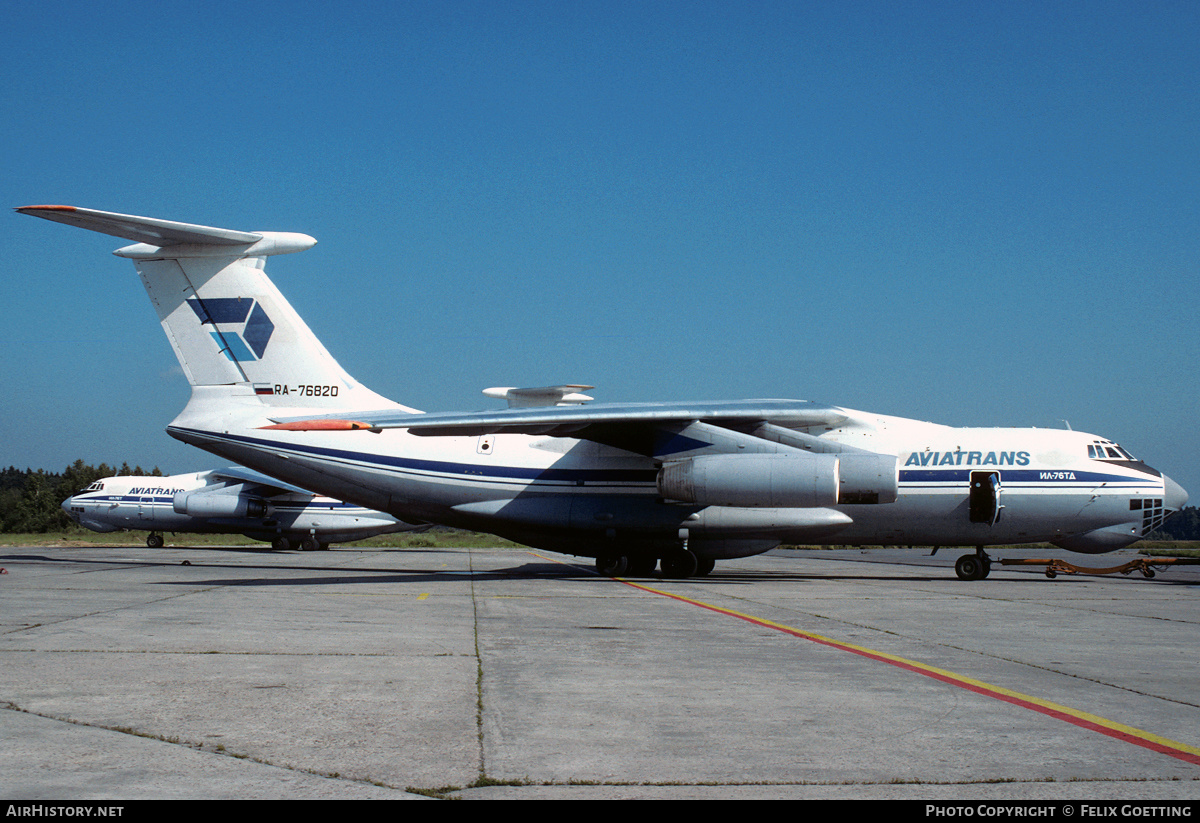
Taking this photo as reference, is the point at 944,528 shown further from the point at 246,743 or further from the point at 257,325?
the point at 246,743

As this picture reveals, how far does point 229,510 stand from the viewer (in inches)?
1278

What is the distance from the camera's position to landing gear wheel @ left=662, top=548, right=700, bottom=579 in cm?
1698

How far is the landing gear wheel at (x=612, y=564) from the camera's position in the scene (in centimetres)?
1706

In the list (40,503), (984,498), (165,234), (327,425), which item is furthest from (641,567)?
(40,503)

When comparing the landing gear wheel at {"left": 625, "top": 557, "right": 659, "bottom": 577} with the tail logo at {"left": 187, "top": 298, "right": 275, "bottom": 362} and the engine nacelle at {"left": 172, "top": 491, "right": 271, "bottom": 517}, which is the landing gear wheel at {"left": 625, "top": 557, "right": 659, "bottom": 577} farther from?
the engine nacelle at {"left": 172, "top": 491, "right": 271, "bottom": 517}

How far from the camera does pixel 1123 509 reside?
16078mm

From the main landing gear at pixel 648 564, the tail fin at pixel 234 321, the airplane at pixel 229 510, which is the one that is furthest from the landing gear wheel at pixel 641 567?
the airplane at pixel 229 510

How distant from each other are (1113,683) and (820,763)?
127 inches

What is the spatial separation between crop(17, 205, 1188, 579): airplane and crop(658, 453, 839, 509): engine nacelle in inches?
1.8

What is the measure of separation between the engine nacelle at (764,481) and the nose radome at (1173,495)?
6.53 m

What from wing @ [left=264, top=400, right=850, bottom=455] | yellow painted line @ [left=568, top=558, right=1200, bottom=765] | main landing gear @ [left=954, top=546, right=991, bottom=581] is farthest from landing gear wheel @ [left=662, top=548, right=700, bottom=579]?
yellow painted line @ [left=568, top=558, right=1200, bottom=765]

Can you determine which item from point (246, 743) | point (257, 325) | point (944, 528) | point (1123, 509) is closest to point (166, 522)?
point (257, 325)

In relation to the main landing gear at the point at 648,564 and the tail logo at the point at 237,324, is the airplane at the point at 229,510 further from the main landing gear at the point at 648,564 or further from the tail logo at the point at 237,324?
the main landing gear at the point at 648,564
